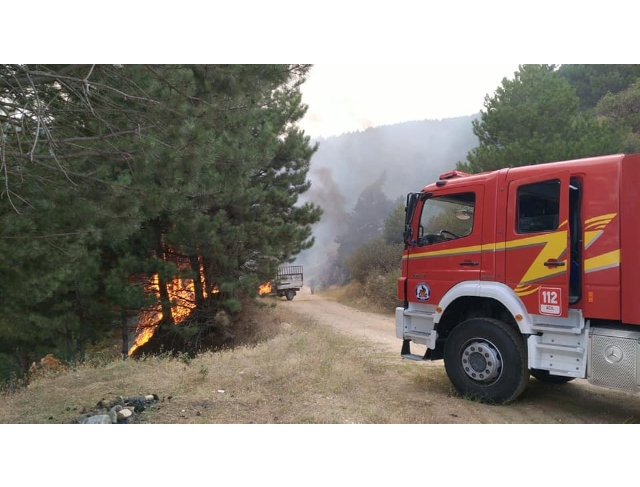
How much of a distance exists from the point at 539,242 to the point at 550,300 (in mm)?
617

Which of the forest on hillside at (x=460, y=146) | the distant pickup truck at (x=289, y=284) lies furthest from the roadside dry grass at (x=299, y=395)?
the distant pickup truck at (x=289, y=284)

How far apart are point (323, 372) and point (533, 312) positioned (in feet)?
9.87

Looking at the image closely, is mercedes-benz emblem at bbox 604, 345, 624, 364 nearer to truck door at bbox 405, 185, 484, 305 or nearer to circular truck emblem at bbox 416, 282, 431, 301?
truck door at bbox 405, 185, 484, 305

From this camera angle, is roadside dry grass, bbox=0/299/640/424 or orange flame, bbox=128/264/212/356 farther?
orange flame, bbox=128/264/212/356

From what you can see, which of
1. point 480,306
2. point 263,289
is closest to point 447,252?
point 480,306

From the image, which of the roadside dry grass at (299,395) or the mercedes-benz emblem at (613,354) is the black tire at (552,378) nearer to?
the roadside dry grass at (299,395)

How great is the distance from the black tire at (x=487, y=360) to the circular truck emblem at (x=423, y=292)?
0.54 m

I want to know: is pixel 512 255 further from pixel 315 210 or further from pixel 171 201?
pixel 315 210

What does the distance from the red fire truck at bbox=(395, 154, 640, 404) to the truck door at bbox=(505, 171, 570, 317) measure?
0.03 feet

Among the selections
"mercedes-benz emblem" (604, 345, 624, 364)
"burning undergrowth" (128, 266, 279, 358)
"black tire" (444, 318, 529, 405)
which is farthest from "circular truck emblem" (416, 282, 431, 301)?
"burning undergrowth" (128, 266, 279, 358)

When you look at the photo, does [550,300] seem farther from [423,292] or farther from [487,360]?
[423,292]

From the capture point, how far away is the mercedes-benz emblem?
4.06 m

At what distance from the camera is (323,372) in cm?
620

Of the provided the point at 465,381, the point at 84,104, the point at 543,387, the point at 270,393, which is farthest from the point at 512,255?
the point at 84,104
